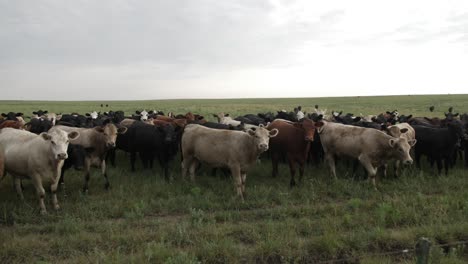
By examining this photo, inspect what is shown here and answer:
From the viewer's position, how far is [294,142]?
34.1 ft

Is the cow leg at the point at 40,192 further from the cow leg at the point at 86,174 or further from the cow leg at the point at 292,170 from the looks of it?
the cow leg at the point at 292,170

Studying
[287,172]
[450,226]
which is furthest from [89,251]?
[287,172]

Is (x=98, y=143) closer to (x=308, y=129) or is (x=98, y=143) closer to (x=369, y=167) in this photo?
(x=308, y=129)

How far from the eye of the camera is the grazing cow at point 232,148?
8.96 metres

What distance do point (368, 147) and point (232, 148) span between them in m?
3.56

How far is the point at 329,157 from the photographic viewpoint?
35.8ft

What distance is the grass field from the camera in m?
5.77

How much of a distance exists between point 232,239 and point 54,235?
10.2ft

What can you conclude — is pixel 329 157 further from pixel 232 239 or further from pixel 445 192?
pixel 232 239

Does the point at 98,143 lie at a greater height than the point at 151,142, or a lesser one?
greater

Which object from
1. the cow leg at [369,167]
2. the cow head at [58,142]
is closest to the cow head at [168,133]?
the cow head at [58,142]

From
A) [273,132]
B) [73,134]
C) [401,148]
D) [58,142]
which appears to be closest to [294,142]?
[273,132]

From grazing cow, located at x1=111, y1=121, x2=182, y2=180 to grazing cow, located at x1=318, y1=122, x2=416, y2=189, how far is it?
4630 millimetres

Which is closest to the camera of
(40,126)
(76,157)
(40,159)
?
(40,159)
